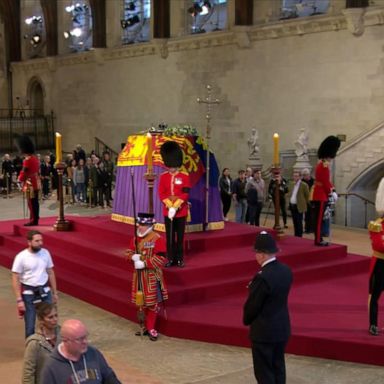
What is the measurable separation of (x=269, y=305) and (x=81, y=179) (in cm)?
1409

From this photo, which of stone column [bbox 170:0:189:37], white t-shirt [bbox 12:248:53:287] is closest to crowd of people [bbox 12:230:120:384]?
white t-shirt [bbox 12:248:53:287]

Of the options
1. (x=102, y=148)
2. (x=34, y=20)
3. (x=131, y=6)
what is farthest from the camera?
(x=34, y=20)

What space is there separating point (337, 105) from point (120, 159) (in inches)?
339

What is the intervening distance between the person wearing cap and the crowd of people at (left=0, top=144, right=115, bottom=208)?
1022 centimetres

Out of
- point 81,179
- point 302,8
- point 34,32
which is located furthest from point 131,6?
point 81,179

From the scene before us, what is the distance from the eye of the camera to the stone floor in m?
6.07

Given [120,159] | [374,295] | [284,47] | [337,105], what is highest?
[284,47]

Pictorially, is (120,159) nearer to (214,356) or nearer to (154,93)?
(214,356)

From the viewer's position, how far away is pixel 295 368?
635cm

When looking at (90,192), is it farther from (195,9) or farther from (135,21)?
(135,21)

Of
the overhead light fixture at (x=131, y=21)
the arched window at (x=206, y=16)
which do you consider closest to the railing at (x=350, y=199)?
the arched window at (x=206, y=16)

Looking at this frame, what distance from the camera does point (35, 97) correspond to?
1248 inches

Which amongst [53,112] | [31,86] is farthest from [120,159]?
[31,86]

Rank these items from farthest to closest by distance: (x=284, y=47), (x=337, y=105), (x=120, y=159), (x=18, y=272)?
(x=284, y=47) < (x=337, y=105) < (x=120, y=159) < (x=18, y=272)
